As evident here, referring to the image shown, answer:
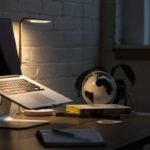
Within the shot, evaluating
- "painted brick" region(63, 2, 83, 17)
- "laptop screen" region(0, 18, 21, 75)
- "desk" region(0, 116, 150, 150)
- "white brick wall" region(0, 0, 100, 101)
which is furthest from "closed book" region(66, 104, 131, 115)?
"painted brick" region(63, 2, 83, 17)

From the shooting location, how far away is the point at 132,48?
3197mm

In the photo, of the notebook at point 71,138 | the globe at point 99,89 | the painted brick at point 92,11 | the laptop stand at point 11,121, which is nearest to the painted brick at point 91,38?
the painted brick at point 92,11

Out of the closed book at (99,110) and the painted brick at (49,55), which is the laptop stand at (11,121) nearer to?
the closed book at (99,110)

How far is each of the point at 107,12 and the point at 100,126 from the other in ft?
5.10

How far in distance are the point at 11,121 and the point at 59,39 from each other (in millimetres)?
1003

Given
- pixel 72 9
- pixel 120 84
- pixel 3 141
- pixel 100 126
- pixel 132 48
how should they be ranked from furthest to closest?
1. pixel 132 48
2. pixel 72 9
3. pixel 120 84
4. pixel 100 126
5. pixel 3 141

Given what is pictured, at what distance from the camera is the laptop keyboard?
1.96 m

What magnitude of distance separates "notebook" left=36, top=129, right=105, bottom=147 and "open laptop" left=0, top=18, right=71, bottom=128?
0.85ft

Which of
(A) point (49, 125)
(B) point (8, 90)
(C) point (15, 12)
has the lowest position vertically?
(A) point (49, 125)

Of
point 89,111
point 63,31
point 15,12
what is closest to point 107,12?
point 63,31

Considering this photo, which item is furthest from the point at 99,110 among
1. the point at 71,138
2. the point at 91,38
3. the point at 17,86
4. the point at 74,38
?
the point at 91,38

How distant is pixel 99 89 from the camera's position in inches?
94.0

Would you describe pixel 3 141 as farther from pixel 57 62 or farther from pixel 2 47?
Result: pixel 57 62

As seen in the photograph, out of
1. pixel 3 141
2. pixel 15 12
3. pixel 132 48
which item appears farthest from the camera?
pixel 132 48
